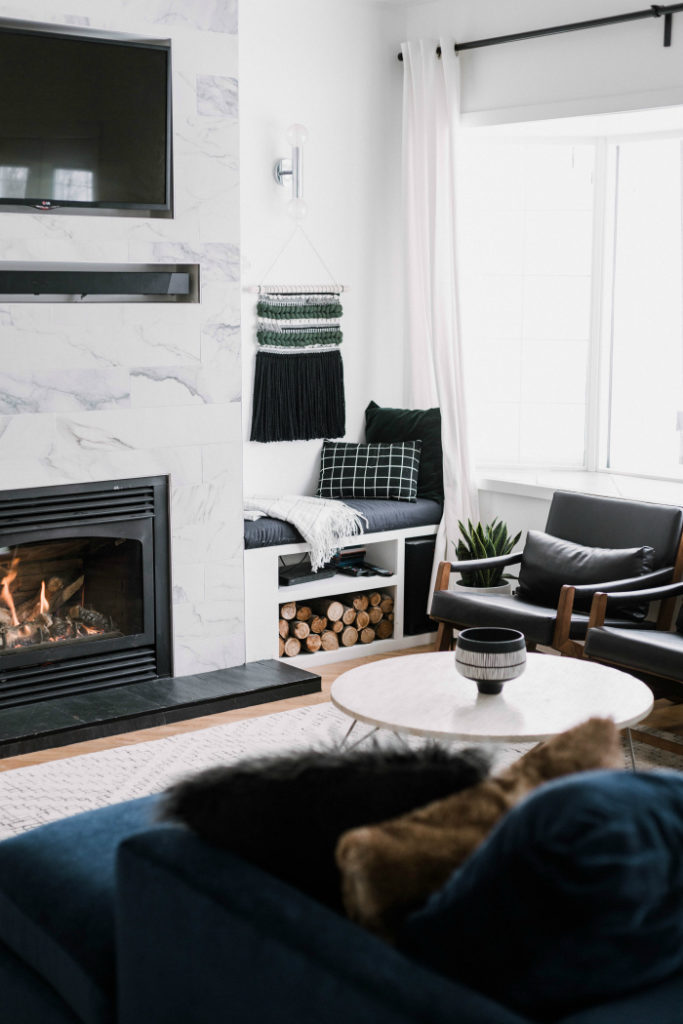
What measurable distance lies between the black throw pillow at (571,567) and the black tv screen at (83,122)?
192 cm

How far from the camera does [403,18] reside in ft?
18.2

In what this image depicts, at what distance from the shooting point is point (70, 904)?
1939 millimetres

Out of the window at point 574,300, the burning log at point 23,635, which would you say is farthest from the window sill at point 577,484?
the burning log at point 23,635

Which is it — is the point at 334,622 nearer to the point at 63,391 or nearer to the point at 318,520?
the point at 318,520

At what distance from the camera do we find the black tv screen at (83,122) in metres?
3.97

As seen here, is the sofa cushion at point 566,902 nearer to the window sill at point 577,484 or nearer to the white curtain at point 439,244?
the window sill at point 577,484

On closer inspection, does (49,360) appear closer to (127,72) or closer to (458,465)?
(127,72)

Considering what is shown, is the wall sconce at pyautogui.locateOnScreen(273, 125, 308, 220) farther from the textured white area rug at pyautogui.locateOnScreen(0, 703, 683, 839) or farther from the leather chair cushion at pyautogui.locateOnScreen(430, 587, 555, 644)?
the textured white area rug at pyautogui.locateOnScreen(0, 703, 683, 839)

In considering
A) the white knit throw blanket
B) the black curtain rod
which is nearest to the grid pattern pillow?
the white knit throw blanket

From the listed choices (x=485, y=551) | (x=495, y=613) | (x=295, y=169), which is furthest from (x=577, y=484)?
(x=295, y=169)

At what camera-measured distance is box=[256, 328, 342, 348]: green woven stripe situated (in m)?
5.29

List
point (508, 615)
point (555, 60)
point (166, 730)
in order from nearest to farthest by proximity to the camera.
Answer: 1. point (166, 730)
2. point (508, 615)
3. point (555, 60)

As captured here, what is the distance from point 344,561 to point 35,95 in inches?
90.0

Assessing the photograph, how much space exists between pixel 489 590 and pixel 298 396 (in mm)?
1269
